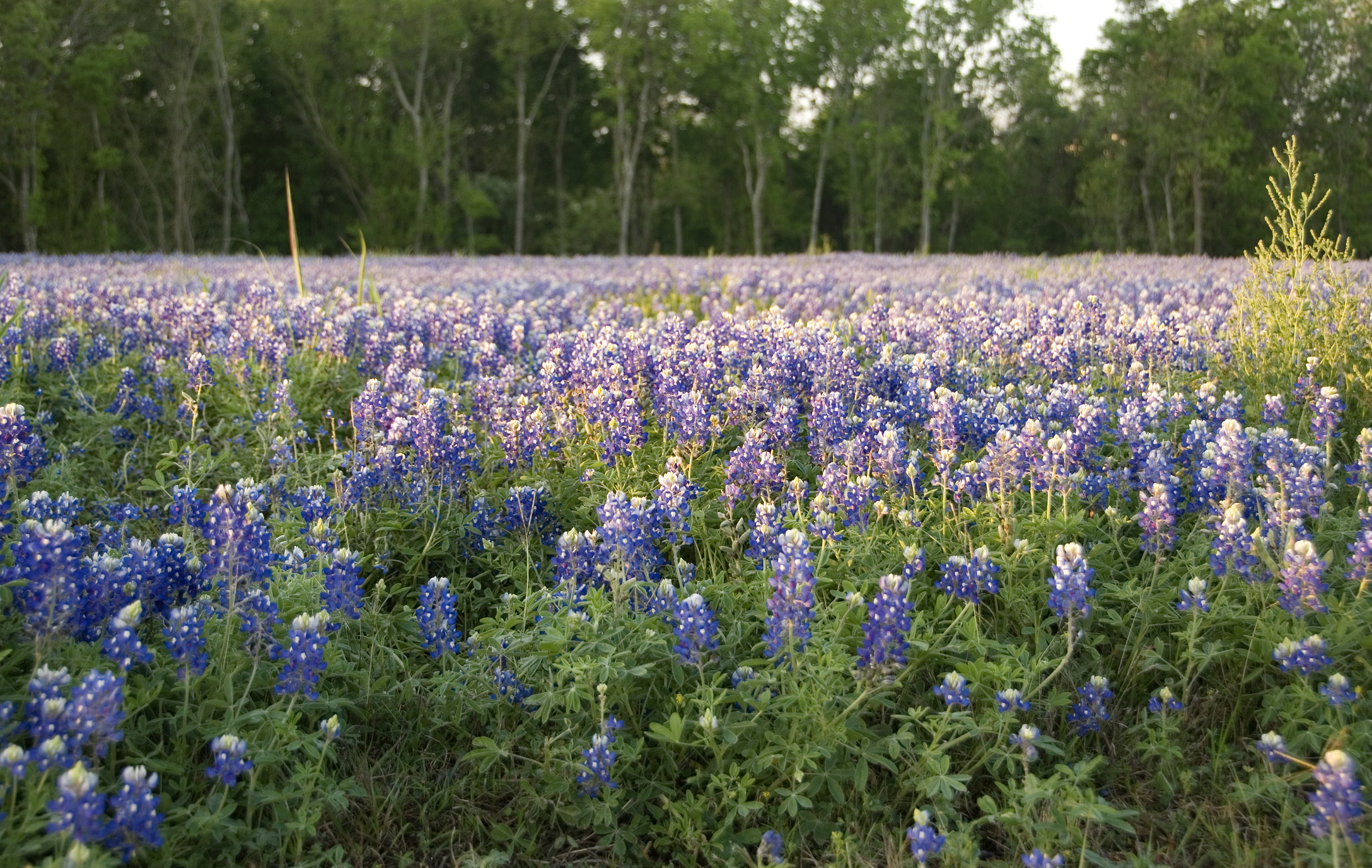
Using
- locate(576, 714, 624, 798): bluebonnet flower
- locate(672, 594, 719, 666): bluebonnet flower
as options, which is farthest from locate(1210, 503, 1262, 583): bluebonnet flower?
locate(576, 714, 624, 798): bluebonnet flower

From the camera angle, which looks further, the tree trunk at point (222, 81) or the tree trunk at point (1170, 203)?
the tree trunk at point (1170, 203)

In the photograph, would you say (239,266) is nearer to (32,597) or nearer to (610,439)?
(610,439)

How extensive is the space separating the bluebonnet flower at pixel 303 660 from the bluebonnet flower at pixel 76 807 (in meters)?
0.53

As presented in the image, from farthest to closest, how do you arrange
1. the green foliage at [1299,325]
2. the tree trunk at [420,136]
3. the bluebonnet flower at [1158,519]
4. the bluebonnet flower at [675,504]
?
the tree trunk at [420,136] < the green foliage at [1299,325] < the bluebonnet flower at [675,504] < the bluebonnet flower at [1158,519]

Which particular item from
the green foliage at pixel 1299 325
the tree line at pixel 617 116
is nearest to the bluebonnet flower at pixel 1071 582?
the green foliage at pixel 1299 325


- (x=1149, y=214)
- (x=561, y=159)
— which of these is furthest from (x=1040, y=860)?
(x=561, y=159)

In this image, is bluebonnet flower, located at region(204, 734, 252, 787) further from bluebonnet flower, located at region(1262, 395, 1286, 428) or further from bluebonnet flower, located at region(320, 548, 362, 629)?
bluebonnet flower, located at region(1262, 395, 1286, 428)

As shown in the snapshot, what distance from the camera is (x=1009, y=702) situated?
8.48ft

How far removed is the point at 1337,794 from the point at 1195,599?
74 cm

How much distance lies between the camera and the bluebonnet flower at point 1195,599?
108 inches

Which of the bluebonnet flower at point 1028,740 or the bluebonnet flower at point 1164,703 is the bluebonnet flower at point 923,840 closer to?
the bluebonnet flower at point 1028,740

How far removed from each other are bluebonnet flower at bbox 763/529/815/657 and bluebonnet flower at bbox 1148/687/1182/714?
1.02 meters

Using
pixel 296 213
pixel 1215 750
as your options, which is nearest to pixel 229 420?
pixel 1215 750

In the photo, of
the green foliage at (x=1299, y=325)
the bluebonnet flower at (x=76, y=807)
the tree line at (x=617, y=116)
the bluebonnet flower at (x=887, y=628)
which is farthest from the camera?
the tree line at (x=617, y=116)
